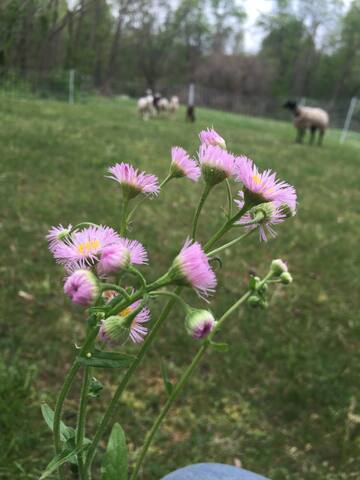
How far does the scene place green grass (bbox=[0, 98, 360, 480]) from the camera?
2.03 metres

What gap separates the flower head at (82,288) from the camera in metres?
0.59

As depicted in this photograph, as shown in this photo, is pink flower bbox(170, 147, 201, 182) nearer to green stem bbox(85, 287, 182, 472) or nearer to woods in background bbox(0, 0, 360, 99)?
green stem bbox(85, 287, 182, 472)

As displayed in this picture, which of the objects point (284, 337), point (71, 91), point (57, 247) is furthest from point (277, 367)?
point (71, 91)

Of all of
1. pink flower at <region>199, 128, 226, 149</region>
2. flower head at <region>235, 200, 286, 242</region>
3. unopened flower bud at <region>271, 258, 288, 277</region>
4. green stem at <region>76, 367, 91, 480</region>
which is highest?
pink flower at <region>199, 128, 226, 149</region>

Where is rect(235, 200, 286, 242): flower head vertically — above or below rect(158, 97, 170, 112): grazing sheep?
above

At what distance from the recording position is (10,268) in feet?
9.59

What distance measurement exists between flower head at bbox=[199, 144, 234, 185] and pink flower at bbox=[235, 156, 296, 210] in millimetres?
13

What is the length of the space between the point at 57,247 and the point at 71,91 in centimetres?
1486

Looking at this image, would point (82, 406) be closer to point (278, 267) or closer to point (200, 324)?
point (200, 324)

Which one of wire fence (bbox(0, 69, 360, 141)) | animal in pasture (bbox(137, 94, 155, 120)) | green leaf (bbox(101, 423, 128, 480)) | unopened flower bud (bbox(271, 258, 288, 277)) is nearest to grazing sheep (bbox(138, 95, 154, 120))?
animal in pasture (bbox(137, 94, 155, 120))

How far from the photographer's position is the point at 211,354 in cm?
260

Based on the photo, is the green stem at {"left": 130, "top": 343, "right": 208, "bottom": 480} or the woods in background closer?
the green stem at {"left": 130, "top": 343, "right": 208, "bottom": 480}

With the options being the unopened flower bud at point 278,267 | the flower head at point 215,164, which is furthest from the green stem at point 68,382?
the unopened flower bud at point 278,267

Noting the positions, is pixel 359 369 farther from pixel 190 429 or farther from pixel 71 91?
pixel 71 91
